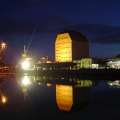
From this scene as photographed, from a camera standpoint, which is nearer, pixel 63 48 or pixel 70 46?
pixel 70 46

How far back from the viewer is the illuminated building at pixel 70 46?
148988mm

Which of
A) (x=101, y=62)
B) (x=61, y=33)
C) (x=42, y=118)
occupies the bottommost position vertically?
(x=42, y=118)

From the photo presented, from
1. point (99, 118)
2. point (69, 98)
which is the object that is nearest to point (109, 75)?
point (69, 98)

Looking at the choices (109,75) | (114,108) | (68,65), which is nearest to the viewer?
(114,108)

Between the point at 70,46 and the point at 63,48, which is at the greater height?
the point at 70,46

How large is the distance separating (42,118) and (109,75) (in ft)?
138

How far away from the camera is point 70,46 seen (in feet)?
492

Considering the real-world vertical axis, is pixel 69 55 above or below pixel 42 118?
above

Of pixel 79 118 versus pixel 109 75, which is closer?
pixel 79 118

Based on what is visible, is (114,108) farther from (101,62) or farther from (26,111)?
(101,62)

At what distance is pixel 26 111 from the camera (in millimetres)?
18422

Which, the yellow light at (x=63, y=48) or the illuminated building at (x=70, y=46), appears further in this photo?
the yellow light at (x=63, y=48)

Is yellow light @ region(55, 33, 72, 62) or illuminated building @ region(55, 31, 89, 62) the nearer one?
illuminated building @ region(55, 31, 89, 62)

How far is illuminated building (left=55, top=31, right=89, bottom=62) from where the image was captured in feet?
489
